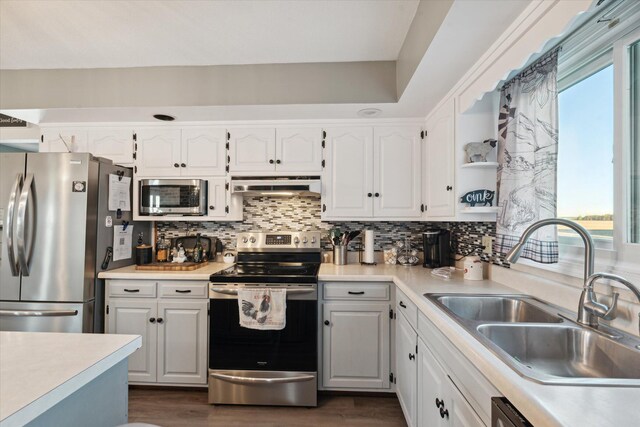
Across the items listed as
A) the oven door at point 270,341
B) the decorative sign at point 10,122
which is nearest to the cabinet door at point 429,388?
the oven door at point 270,341

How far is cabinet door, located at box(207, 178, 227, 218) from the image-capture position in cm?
262

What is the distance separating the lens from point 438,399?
129cm

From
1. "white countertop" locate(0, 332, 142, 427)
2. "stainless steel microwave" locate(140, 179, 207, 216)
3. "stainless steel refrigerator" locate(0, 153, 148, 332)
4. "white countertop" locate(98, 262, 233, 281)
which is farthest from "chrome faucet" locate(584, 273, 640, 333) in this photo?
"stainless steel refrigerator" locate(0, 153, 148, 332)

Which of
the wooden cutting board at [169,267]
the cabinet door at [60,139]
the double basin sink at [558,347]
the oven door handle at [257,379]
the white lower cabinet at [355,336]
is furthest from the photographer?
the cabinet door at [60,139]

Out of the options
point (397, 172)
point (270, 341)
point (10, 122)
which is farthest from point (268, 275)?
point (10, 122)

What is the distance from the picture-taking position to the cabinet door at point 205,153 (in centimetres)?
262

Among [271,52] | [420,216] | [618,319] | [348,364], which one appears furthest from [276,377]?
[271,52]

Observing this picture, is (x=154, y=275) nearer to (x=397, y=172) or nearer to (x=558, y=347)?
(x=397, y=172)

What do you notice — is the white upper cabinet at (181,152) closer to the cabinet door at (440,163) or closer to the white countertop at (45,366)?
the cabinet door at (440,163)

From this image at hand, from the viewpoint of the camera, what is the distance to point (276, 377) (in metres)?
2.13

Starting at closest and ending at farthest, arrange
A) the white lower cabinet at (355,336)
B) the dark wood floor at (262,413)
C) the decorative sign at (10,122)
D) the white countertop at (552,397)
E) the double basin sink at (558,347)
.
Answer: the white countertop at (552,397)
the double basin sink at (558,347)
the dark wood floor at (262,413)
the white lower cabinet at (355,336)
the decorative sign at (10,122)

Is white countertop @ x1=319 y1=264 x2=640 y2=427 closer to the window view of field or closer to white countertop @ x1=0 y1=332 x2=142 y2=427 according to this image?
the window view of field

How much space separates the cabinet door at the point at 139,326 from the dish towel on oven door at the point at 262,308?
724 mm

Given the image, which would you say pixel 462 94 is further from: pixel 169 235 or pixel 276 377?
pixel 169 235
